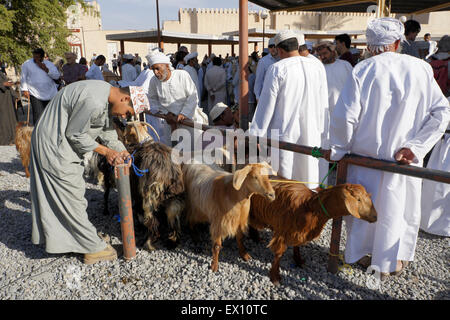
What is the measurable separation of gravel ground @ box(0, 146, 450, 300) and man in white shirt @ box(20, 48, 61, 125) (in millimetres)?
5490

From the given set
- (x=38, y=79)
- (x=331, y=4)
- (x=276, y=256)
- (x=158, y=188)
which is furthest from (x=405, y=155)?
(x=38, y=79)

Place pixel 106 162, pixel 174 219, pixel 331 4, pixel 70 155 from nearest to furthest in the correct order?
pixel 70 155, pixel 174 219, pixel 106 162, pixel 331 4

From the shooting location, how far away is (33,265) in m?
3.47

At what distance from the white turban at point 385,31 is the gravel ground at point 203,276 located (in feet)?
6.70

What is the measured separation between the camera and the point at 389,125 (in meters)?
2.80

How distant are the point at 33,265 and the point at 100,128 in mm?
1557

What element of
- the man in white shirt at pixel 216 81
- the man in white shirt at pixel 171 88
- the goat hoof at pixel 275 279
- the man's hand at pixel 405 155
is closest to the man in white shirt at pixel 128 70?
the man in white shirt at pixel 216 81

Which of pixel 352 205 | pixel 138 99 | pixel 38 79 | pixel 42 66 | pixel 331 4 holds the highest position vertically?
pixel 331 4

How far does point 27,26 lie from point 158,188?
1235cm

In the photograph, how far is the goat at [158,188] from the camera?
345cm

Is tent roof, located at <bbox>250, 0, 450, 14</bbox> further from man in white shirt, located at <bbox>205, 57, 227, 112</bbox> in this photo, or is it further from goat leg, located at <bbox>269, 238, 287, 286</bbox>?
goat leg, located at <bbox>269, 238, 287, 286</bbox>

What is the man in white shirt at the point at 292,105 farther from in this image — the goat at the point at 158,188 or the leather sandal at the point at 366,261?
the leather sandal at the point at 366,261

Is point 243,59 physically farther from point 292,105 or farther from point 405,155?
point 405,155

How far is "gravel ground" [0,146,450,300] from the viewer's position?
2988 millimetres
